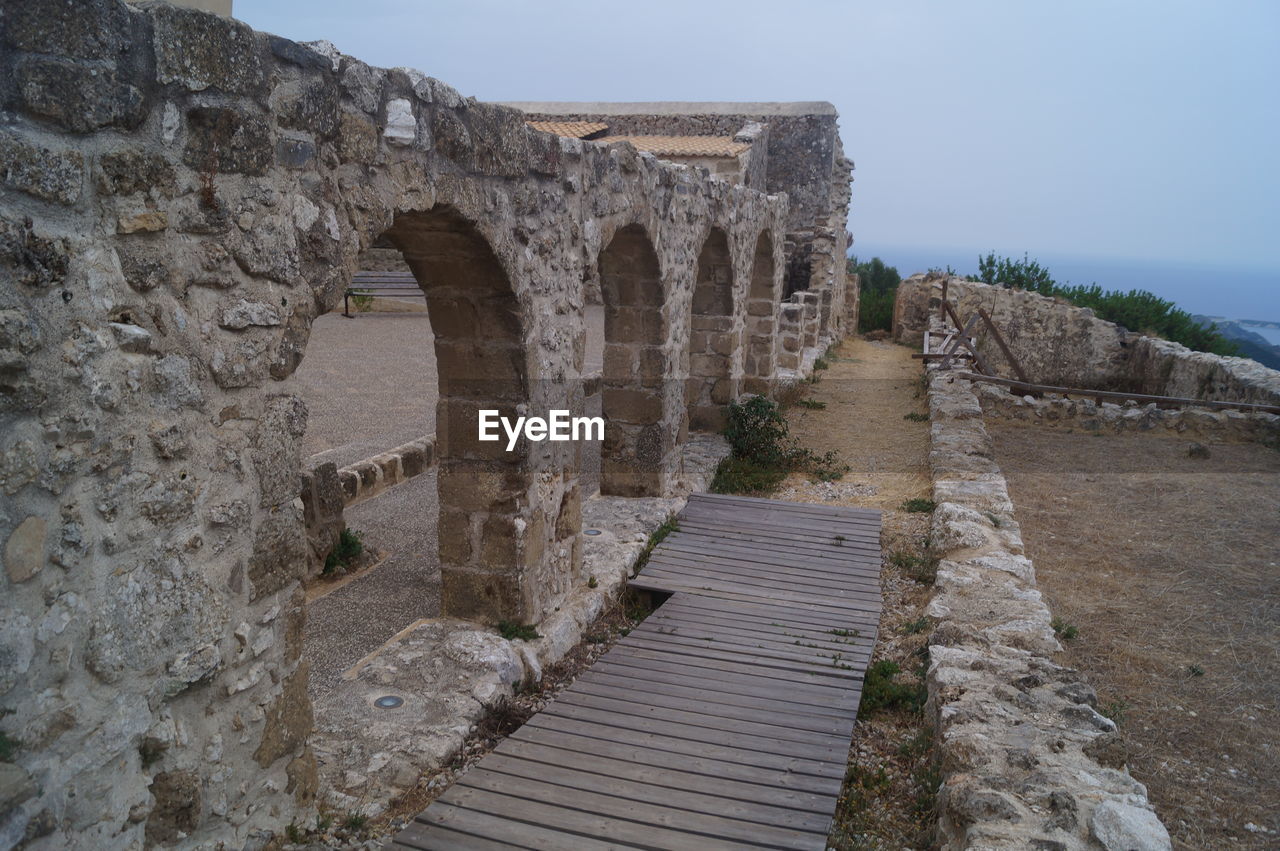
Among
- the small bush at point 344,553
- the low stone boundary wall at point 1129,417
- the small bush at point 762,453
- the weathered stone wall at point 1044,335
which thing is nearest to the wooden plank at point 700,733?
the small bush at point 344,553

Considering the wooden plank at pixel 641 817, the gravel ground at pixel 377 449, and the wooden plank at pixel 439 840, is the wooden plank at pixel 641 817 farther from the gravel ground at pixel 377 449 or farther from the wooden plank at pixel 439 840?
the gravel ground at pixel 377 449

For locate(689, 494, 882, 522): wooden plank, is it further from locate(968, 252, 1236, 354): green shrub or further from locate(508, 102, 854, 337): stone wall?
locate(968, 252, 1236, 354): green shrub

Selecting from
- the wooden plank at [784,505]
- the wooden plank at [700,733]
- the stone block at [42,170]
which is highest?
the stone block at [42,170]

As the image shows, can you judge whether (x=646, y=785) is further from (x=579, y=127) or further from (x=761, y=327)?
(x=579, y=127)

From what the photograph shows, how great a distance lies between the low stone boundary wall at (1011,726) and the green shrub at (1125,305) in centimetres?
1261

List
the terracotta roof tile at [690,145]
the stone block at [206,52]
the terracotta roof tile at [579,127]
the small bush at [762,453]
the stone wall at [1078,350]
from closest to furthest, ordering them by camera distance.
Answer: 1. the stone block at [206,52]
2. the small bush at [762,453]
3. the stone wall at [1078,350]
4. the terracotta roof tile at [690,145]
5. the terracotta roof tile at [579,127]

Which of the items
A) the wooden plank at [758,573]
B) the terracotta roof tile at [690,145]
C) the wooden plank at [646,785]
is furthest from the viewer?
the terracotta roof tile at [690,145]

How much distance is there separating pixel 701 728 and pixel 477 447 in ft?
5.53

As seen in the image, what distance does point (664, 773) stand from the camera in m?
3.69

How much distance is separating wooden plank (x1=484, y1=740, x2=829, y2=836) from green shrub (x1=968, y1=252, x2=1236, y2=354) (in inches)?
592

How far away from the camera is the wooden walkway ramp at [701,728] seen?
3.32m

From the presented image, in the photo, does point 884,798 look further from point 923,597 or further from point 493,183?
point 493,183

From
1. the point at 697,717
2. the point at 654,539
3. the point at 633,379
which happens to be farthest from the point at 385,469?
the point at 697,717

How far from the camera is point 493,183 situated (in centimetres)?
401
